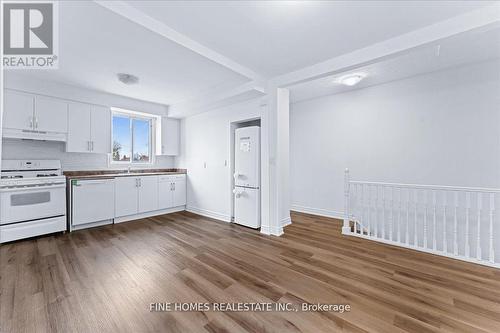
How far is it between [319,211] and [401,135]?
7.34 feet

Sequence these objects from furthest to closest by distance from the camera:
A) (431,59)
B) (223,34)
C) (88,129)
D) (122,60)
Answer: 1. (88,129)
2. (431,59)
3. (122,60)
4. (223,34)

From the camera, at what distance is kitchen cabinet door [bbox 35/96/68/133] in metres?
3.73

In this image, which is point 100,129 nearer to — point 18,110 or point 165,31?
point 18,110

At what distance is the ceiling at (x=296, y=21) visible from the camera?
2.08m

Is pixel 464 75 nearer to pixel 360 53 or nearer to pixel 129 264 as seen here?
pixel 360 53

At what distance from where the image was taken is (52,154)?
411cm

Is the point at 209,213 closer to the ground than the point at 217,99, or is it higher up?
closer to the ground

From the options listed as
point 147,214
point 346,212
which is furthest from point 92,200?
point 346,212

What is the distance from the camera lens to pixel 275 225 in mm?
3705

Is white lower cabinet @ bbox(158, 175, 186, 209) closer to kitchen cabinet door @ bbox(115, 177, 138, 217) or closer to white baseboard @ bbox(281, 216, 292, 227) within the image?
kitchen cabinet door @ bbox(115, 177, 138, 217)

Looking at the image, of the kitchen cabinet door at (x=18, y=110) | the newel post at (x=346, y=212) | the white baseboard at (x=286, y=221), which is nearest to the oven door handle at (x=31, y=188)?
the kitchen cabinet door at (x=18, y=110)

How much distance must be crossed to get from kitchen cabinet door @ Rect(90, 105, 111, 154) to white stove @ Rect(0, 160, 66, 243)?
810 millimetres

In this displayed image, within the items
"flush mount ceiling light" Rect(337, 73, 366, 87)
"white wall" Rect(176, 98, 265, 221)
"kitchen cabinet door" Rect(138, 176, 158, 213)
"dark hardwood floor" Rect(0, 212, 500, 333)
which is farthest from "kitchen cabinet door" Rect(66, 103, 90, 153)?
"flush mount ceiling light" Rect(337, 73, 366, 87)

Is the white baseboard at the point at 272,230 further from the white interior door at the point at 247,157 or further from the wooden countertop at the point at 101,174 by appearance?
the wooden countertop at the point at 101,174
